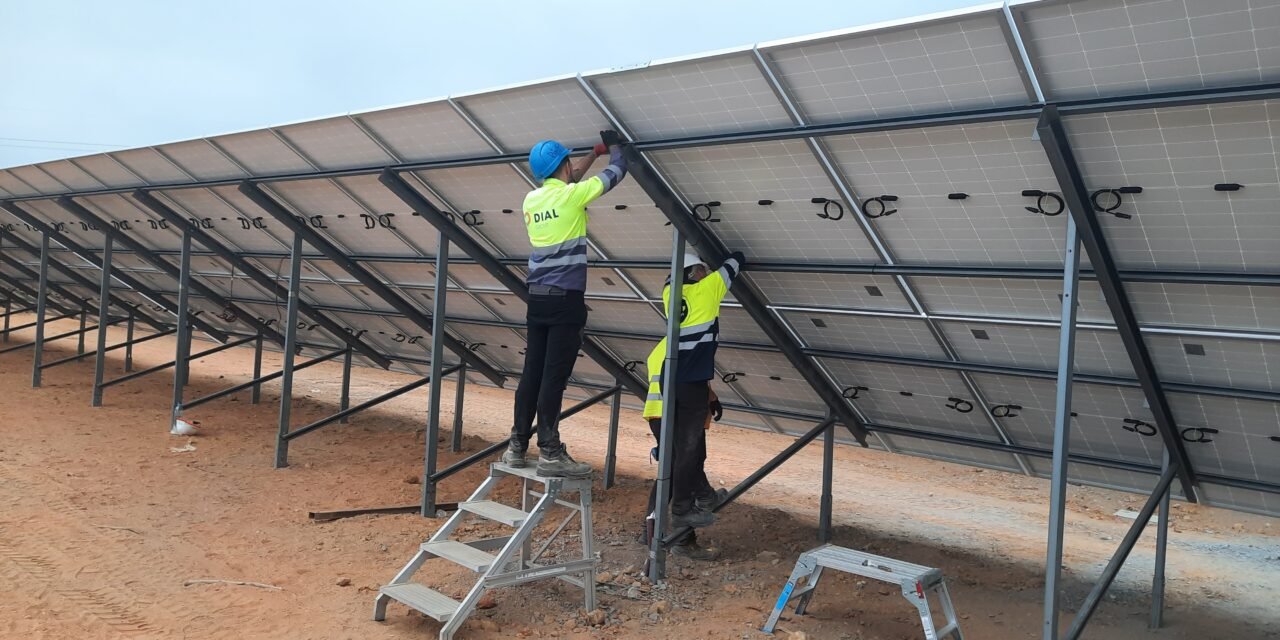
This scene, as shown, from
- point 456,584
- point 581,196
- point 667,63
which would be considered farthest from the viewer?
point 456,584

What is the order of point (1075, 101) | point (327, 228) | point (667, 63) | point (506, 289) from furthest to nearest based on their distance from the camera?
point (327, 228), point (506, 289), point (667, 63), point (1075, 101)

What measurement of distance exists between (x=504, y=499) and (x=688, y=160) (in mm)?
5088

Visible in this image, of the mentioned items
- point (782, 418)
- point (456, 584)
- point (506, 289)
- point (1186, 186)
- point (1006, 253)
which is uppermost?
point (1186, 186)

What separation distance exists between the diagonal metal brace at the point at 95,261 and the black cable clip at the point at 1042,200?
1454 centimetres

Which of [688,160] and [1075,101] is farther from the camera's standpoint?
[688,160]

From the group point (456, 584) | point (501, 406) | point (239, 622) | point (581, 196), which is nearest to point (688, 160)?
point (581, 196)

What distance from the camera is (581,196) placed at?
6023mm

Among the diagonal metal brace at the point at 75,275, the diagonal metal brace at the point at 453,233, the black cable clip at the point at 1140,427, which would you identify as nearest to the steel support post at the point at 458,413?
the diagonal metal brace at the point at 453,233

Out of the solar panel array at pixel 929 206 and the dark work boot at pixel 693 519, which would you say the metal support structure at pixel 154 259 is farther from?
the dark work boot at pixel 693 519

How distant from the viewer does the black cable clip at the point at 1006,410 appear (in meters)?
7.45

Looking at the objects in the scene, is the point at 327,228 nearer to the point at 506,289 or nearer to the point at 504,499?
the point at 506,289

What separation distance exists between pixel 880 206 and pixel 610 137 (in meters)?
1.87

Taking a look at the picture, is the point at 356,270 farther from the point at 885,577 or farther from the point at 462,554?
the point at 885,577

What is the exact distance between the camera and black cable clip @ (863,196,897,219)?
5.86 metres
